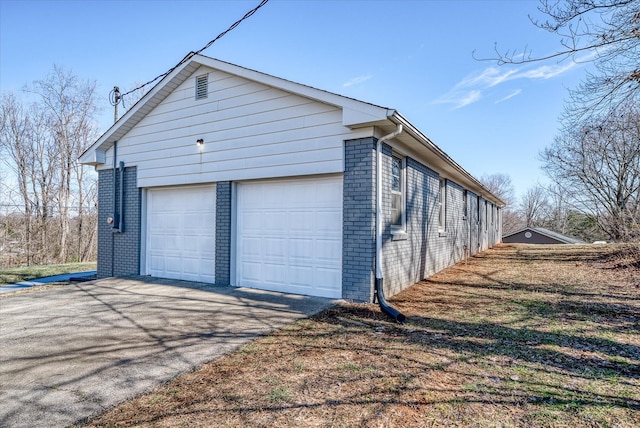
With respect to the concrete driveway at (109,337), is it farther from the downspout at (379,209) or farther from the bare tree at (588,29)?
the bare tree at (588,29)

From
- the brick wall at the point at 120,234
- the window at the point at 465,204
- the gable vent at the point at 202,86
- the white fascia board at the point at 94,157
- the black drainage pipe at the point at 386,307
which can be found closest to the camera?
the black drainage pipe at the point at 386,307

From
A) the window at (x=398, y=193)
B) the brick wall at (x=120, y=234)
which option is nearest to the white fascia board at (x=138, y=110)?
the brick wall at (x=120, y=234)

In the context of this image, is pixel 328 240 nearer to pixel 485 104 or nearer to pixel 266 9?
pixel 266 9

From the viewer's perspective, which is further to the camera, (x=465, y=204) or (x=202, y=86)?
(x=465, y=204)

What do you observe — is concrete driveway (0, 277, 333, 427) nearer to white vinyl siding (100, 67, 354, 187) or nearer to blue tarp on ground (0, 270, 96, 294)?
blue tarp on ground (0, 270, 96, 294)

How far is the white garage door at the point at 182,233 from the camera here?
7.84 metres

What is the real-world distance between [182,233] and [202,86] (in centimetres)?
349

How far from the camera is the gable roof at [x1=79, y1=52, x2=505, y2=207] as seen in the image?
5602mm

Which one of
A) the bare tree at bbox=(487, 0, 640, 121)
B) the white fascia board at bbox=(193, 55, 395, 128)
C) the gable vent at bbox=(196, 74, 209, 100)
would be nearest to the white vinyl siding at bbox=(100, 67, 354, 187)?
the gable vent at bbox=(196, 74, 209, 100)

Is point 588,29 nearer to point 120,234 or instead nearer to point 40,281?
point 120,234

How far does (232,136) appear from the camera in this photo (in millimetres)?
7293

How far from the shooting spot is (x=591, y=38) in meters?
5.02

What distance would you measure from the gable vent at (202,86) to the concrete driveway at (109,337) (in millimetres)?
4323

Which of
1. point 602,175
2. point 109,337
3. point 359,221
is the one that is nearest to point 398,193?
point 359,221
